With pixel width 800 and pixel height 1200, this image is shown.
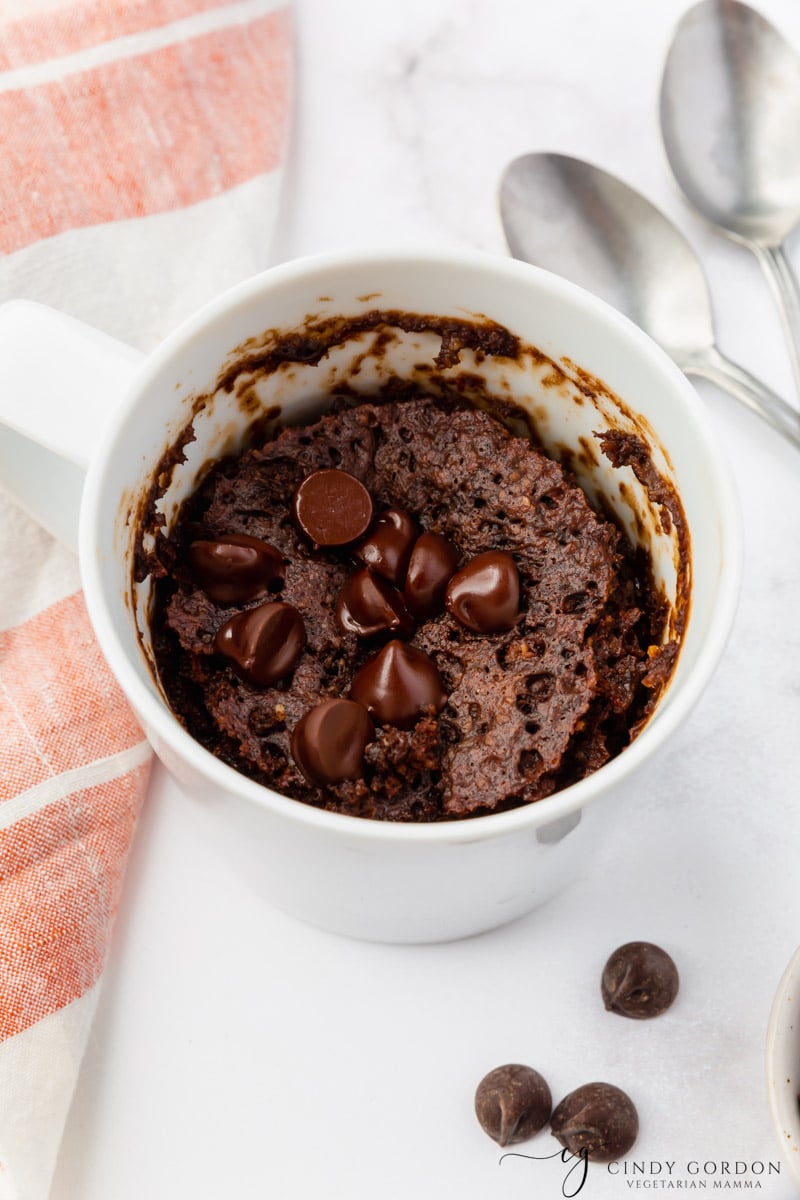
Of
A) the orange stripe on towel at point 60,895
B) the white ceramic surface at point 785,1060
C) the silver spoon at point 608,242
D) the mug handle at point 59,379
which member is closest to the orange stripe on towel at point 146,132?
the silver spoon at point 608,242

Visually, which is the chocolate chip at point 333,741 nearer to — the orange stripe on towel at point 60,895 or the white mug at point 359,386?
the white mug at point 359,386

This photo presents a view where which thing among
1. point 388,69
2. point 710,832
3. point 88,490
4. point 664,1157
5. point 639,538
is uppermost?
point 388,69

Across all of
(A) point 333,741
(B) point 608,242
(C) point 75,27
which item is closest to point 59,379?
(A) point 333,741

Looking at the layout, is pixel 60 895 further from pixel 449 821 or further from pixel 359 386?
pixel 359 386

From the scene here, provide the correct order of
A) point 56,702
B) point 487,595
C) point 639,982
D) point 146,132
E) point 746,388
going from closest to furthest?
point 487,595
point 639,982
point 56,702
point 746,388
point 146,132

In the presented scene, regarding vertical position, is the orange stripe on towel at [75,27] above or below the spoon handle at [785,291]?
above

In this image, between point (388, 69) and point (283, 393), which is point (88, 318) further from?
point (388, 69)

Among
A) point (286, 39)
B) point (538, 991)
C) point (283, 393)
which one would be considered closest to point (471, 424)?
point (283, 393)
